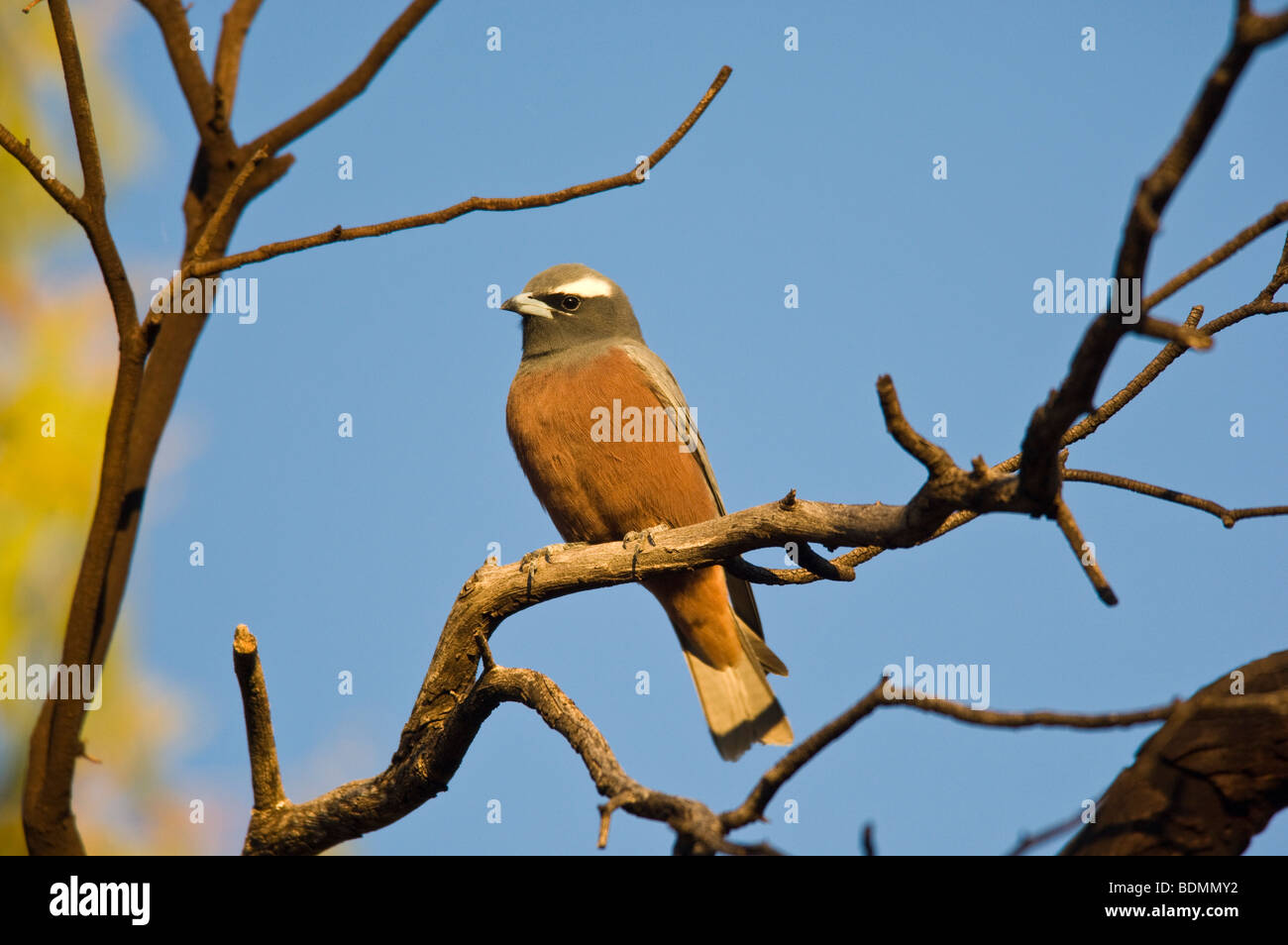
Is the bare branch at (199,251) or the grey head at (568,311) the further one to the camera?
the grey head at (568,311)

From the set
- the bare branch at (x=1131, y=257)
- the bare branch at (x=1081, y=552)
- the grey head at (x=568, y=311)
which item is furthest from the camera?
the grey head at (x=568, y=311)

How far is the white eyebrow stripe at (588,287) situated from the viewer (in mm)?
7855

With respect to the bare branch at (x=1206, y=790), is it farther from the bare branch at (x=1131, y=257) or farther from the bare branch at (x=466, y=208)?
the bare branch at (x=466, y=208)

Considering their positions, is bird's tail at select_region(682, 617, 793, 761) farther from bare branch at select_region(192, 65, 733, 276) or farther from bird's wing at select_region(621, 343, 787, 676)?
bare branch at select_region(192, 65, 733, 276)

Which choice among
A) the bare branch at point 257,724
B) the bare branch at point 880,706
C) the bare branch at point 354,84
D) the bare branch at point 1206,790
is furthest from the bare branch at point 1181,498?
the bare branch at point 354,84

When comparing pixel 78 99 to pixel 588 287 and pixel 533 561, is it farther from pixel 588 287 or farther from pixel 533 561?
pixel 588 287

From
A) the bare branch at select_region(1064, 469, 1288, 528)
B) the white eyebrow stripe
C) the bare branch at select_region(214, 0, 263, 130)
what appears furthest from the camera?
the white eyebrow stripe

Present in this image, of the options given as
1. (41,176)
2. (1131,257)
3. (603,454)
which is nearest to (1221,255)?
(1131,257)

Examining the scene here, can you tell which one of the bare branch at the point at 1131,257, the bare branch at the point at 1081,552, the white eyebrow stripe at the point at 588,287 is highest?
the white eyebrow stripe at the point at 588,287

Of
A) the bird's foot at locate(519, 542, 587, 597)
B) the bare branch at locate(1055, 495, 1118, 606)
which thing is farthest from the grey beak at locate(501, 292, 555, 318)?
the bare branch at locate(1055, 495, 1118, 606)

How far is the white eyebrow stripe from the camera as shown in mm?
7855
